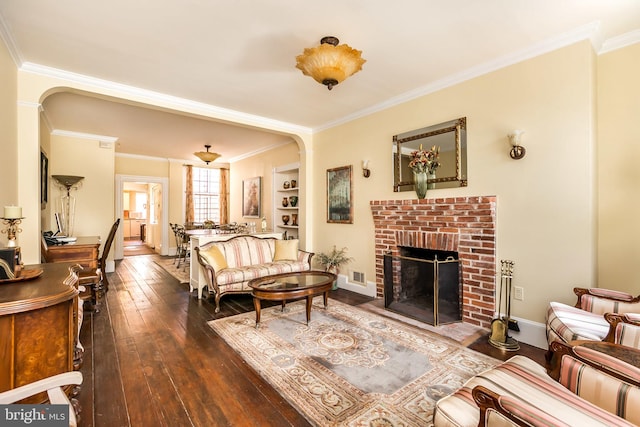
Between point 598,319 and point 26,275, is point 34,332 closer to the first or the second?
point 26,275

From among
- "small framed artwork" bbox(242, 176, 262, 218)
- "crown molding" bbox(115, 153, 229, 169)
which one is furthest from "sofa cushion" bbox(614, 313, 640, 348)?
"crown molding" bbox(115, 153, 229, 169)

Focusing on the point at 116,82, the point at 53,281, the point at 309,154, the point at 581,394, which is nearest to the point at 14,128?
the point at 116,82

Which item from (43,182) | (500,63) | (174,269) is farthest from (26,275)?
(174,269)

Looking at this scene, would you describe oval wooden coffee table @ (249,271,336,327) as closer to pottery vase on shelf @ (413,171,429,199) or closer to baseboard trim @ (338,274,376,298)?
baseboard trim @ (338,274,376,298)

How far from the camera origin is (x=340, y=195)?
→ 498 cm

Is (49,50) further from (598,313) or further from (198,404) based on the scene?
Answer: (598,313)

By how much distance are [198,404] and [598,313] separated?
310 centimetres

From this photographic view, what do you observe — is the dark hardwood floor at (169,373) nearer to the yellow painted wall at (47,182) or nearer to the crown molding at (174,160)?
the yellow painted wall at (47,182)

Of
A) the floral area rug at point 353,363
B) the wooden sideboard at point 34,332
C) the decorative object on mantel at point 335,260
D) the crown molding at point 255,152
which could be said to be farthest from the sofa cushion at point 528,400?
the crown molding at point 255,152

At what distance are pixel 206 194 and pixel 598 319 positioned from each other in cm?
918

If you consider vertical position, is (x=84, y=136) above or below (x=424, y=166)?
above

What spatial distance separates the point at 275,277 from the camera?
3670 mm

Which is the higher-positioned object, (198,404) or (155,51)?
(155,51)

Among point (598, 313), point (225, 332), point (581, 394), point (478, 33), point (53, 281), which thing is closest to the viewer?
point (581, 394)
